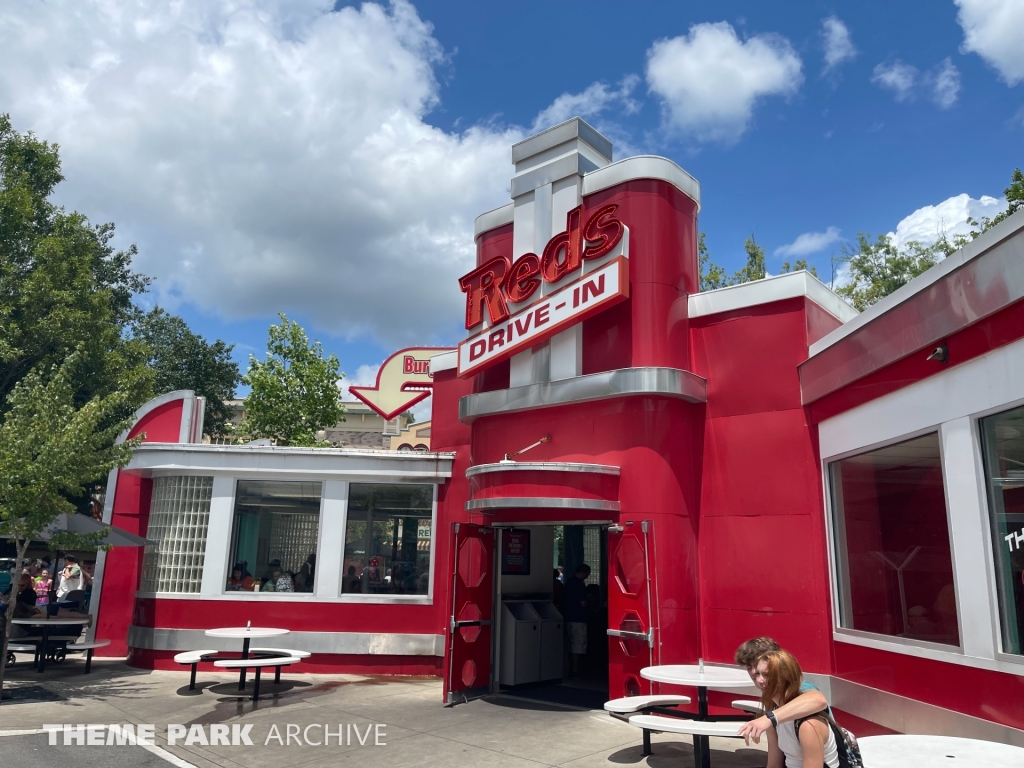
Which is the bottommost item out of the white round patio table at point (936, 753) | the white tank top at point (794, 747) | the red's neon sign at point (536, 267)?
the white round patio table at point (936, 753)

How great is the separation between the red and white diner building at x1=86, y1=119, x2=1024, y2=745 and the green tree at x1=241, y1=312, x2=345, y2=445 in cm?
1660

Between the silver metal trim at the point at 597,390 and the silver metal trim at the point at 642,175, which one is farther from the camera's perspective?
the silver metal trim at the point at 642,175

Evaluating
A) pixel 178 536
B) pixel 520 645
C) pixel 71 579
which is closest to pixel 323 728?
pixel 520 645

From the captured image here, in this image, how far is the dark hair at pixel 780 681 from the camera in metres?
4.31

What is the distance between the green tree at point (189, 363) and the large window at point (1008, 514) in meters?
34.5

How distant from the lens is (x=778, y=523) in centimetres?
928

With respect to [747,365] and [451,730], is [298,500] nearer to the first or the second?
[451,730]

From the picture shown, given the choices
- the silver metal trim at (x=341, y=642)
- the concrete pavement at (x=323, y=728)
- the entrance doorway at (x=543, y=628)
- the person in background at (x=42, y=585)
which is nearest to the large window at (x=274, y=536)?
the silver metal trim at (x=341, y=642)

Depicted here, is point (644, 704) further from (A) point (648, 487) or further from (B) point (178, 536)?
(B) point (178, 536)

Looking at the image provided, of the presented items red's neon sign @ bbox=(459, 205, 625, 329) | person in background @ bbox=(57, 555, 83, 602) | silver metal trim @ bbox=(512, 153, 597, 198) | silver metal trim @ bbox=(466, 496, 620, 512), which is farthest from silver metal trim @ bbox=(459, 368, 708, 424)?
person in background @ bbox=(57, 555, 83, 602)

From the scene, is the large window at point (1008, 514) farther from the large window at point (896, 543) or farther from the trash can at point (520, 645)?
the trash can at point (520, 645)

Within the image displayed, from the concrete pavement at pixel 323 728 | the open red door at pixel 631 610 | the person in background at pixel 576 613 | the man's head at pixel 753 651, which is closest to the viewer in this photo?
the man's head at pixel 753 651

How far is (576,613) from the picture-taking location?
12.1 metres

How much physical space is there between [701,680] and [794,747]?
3061mm
